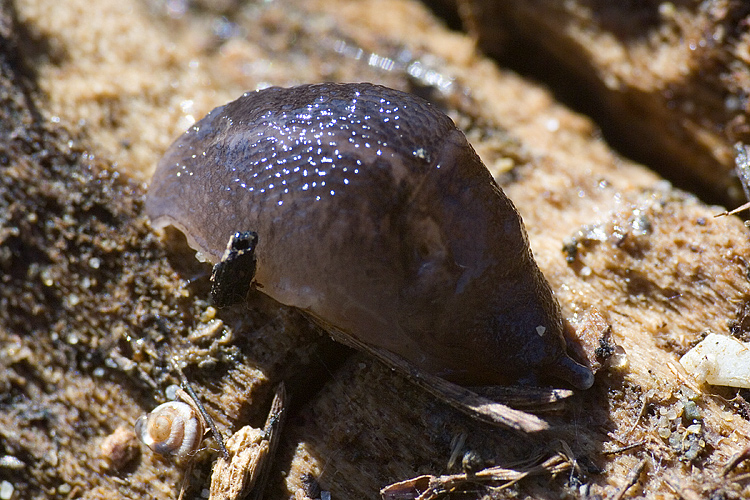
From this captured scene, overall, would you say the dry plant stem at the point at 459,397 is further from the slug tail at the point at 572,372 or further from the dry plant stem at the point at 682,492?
Result: the dry plant stem at the point at 682,492

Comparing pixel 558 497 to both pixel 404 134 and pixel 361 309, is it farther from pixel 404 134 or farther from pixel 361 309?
pixel 404 134

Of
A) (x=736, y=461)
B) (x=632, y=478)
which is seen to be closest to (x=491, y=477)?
(x=632, y=478)

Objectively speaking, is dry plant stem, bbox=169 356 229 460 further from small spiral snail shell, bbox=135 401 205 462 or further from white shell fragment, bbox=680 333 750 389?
white shell fragment, bbox=680 333 750 389

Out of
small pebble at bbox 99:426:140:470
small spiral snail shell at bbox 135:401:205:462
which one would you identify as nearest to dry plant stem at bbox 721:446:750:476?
small spiral snail shell at bbox 135:401:205:462

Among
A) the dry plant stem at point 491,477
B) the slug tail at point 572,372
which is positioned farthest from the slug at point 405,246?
the dry plant stem at point 491,477

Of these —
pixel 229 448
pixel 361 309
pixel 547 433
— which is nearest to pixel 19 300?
pixel 229 448

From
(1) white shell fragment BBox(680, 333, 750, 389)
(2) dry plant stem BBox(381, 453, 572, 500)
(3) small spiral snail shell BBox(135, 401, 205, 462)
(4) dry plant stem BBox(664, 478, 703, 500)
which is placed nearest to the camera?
(4) dry plant stem BBox(664, 478, 703, 500)
